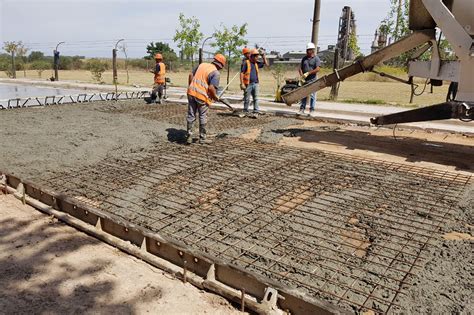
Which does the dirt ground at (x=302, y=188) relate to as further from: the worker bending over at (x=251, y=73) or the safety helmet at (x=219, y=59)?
the worker bending over at (x=251, y=73)

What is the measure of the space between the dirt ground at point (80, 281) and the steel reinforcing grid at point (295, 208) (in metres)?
0.48

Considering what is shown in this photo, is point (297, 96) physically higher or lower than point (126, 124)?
higher

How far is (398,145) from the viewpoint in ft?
22.2

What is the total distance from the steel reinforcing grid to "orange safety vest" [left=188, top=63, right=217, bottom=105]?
0.99 m

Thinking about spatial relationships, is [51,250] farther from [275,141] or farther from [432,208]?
[275,141]

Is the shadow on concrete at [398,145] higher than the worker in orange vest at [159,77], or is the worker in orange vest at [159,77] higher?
the worker in orange vest at [159,77]

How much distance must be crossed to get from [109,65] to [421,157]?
3684 cm

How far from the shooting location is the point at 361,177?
4977 millimetres

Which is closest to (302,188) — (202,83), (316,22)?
(202,83)

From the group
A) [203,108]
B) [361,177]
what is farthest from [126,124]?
[361,177]

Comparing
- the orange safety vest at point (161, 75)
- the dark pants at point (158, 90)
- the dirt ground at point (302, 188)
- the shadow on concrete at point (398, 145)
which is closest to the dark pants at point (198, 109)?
the dirt ground at point (302, 188)

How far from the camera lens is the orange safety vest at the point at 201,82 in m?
6.37

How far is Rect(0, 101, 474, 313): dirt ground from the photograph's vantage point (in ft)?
9.50

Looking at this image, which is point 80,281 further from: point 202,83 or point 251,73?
point 251,73
